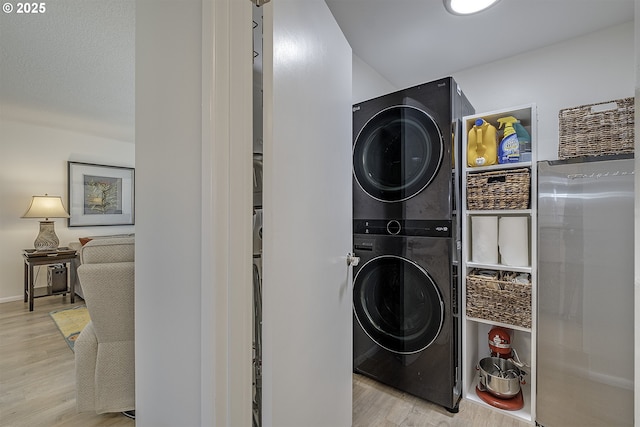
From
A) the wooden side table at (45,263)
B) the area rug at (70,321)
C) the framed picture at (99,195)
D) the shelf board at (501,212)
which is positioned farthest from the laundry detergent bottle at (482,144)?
the framed picture at (99,195)

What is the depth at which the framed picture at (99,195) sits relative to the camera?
4.32m

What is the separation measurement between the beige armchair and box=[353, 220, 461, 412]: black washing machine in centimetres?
131

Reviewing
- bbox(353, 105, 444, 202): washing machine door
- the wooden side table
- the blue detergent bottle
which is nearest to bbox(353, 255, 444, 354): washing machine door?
bbox(353, 105, 444, 202): washing machine door

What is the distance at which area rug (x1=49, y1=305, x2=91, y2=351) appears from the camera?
2.67 metres

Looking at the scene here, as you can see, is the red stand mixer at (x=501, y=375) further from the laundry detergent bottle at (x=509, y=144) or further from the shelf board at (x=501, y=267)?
the laundry detergent bottle at (x=509, y=144)

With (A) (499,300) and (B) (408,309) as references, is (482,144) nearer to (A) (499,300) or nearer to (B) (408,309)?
(A) (499,300)

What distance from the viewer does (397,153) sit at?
1.85 metres

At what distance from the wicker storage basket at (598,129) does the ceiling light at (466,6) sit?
701 mm

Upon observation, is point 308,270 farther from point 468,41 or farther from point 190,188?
point 468,41

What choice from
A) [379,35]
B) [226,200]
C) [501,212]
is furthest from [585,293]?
[379,35]

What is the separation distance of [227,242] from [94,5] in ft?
6.49

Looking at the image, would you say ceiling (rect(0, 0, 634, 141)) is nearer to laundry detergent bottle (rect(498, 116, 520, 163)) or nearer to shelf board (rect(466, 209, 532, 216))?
laundry detergent bottle (rect(498, 116, 520, 163))

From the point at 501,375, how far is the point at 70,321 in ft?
12.4

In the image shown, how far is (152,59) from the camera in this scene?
105cm
